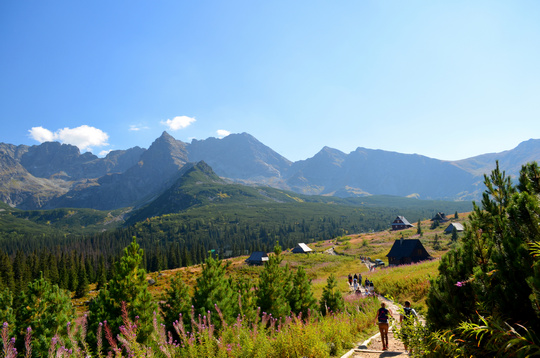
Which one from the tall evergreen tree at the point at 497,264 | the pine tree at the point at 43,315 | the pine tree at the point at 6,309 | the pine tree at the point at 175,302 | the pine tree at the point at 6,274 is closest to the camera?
the tall evergreen tree at the point at 497,264

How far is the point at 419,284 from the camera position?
21.9 meters

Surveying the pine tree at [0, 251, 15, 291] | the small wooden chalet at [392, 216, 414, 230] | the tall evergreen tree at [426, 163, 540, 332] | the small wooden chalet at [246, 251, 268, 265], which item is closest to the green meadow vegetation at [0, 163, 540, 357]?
the tall evergreen tree at [426, 163, 540, 332]

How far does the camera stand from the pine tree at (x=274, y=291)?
15.4 m

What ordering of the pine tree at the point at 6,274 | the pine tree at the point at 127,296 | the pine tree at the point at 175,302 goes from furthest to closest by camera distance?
1. the pine tree at the point at 6,274
2. the pine tree at the point at 175,302
3. the pine tree at the point at 127,296

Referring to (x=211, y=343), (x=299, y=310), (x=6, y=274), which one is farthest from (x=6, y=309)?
(x=6, y=274)

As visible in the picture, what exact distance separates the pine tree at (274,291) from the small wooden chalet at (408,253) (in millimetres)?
43920

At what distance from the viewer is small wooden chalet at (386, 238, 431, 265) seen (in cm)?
5194

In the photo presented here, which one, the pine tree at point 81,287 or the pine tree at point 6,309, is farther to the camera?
the pine tree at point 81,287

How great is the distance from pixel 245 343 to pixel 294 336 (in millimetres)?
1697

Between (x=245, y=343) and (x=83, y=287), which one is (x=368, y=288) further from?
(x=83, y=287)

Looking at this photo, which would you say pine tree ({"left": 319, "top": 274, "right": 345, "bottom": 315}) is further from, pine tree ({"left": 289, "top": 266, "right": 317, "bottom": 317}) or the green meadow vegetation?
pine tree ({"left": 289, "top": 266, "right": 317, "bottom": 317})

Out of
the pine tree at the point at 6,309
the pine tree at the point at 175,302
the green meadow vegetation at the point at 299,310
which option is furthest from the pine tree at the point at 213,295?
the pine tree at the point at 6,309

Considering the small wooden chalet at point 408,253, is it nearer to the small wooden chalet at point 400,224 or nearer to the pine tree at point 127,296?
the pine tree at point 127,296

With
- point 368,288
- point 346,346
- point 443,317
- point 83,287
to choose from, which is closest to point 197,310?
point 346,346
